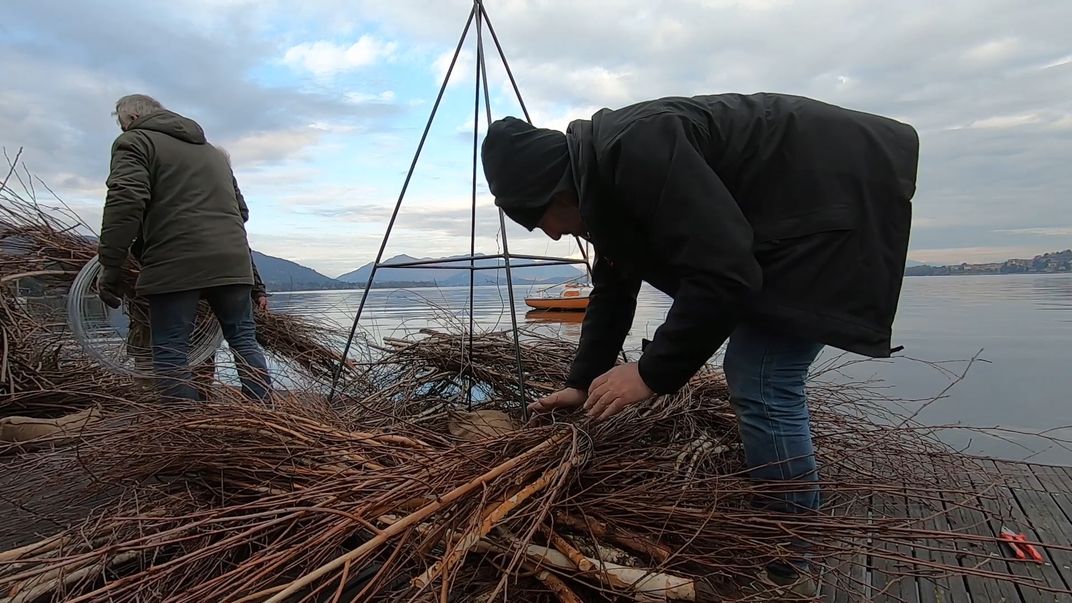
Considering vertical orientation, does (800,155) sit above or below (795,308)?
above

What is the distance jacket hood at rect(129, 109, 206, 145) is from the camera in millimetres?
2637

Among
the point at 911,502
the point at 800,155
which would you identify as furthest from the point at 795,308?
the point at 911,502

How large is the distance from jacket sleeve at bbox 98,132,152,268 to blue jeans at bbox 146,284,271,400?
9.6 inches

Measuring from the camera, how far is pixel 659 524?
1323 millimetres

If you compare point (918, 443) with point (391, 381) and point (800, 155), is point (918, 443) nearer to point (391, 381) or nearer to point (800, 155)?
point (800, 155)

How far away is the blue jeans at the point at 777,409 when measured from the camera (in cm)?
135

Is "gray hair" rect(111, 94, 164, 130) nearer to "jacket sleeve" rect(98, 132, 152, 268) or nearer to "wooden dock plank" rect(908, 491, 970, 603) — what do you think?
"jacket sleeve" rect(98, 132, 152, 268)

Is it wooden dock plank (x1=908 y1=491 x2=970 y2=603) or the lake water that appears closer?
wooden dock plank (x1=908 y1=491 x2=970 y2=603)

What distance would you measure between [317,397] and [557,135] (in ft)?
4.42

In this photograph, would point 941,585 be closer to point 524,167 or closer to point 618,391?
point 618,391

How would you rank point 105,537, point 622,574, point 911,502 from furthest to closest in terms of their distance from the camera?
1. point 911,502
2. point 105,537
3. point 622,574

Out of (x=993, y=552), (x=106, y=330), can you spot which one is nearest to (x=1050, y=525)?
(x=993, y=552)

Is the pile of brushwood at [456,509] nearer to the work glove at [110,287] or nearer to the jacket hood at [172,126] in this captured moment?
the work glove at [110,287]

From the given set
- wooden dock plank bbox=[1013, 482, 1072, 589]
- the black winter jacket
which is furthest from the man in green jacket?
wooden dock plank bbox=[1013, 482, 1072, 589]
